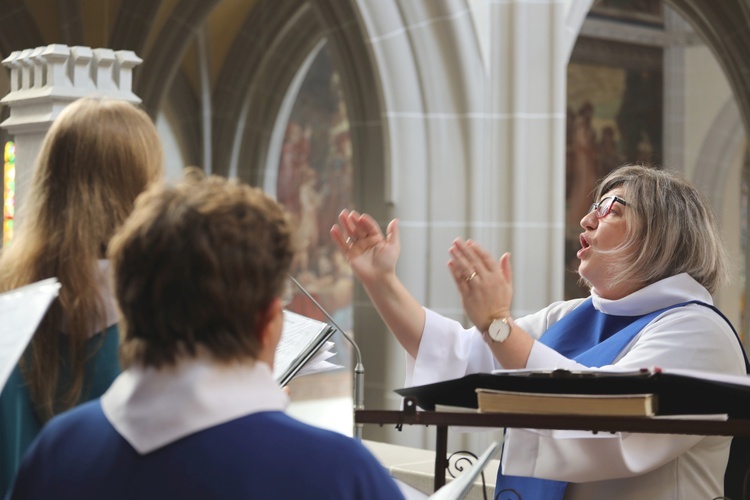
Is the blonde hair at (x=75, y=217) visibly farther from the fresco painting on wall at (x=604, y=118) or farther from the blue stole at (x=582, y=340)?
the fresco painting on wall at (x=604, y=118)

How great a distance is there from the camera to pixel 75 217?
1838mm

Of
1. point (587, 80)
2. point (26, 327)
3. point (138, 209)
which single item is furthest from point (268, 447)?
point (587, 80)

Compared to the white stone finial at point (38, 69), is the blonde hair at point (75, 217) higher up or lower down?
lower down

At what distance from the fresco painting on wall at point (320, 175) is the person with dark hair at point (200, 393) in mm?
15371

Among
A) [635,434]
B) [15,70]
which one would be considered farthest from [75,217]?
[15,70]

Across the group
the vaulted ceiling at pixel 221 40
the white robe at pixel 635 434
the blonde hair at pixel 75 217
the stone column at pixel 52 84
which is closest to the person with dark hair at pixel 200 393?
the blonde hair at pixel 75 217

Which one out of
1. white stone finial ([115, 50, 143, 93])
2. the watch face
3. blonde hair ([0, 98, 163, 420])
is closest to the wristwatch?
the watch face

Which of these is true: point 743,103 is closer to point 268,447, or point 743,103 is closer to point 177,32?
point 177,32

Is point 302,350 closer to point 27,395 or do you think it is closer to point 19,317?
point 27,395

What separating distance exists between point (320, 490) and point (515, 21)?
6.07 m

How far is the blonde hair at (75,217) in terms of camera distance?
1.78m

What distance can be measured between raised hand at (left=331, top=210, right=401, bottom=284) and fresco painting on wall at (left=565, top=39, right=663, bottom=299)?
1242cm

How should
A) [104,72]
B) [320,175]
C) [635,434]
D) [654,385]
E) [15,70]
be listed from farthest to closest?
1. [320,175]
2. [15,70]
3. [104,72]
4. [635,434]
5. [654,385]

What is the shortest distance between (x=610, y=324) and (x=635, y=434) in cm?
54
